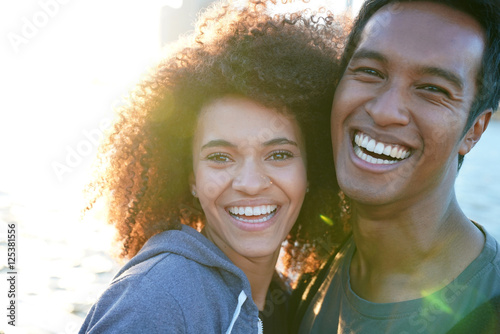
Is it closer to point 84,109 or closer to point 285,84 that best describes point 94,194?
point 285,84

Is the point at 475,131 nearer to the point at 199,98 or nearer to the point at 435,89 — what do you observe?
the point at 435,89

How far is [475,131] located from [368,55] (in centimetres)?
70

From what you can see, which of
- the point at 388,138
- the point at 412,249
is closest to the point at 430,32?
the point at 388,138

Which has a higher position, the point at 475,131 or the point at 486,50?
the point at 486,50

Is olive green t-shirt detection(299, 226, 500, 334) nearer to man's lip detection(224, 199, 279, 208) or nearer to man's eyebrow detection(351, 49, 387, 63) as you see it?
man's lip detection(224, 199, 279, 208)

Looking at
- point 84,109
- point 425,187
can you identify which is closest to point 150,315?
point 425,187

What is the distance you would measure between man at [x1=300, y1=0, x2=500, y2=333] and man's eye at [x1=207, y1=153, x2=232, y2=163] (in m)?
0.60

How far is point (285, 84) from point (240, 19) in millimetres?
513

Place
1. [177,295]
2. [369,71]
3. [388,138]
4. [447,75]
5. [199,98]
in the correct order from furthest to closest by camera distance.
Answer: [199,98] < [369,71] < [388,138] < [447,75] < [177,295]

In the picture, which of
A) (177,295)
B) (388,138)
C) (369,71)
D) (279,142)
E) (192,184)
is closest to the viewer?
(177,295)

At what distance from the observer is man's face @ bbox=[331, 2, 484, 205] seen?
2479mm

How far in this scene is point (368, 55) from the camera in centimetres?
264

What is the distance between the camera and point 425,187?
2627 millimetres

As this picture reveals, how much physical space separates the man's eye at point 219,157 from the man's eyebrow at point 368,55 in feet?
2.83
